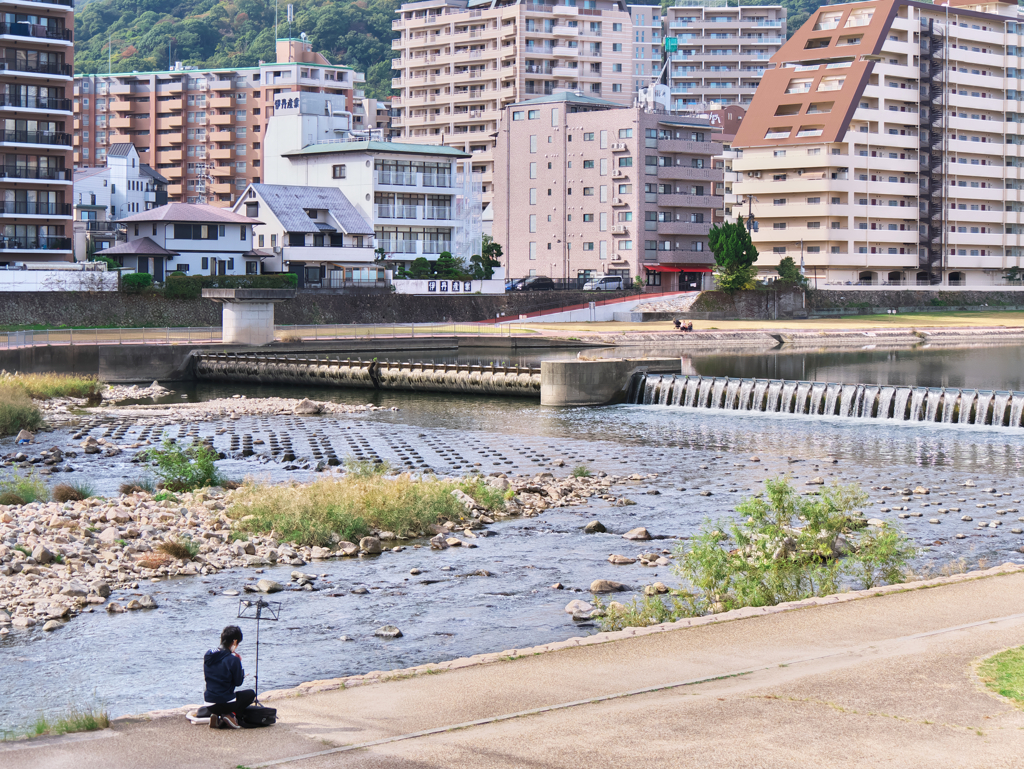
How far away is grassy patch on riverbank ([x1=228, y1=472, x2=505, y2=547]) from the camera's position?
72.0 feet

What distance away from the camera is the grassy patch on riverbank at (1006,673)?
35.3ft

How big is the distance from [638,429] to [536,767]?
32.5 m

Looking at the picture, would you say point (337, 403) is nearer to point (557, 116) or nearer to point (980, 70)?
point (557, 116)

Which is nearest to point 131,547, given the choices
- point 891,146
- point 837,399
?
point 837,399

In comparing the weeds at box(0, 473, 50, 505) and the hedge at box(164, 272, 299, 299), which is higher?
the hedge at box(164, 272, 299, 299)

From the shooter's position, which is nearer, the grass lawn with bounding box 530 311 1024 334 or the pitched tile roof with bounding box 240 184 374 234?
the grass lawn with bounding box 530 311 1024 334

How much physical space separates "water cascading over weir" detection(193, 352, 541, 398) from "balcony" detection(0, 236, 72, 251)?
27549 millimetres

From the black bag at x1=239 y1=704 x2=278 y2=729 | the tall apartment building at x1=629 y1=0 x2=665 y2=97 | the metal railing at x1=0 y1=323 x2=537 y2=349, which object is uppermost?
the tall apartment building at x1=629 y1=0 x2=665 y2=97

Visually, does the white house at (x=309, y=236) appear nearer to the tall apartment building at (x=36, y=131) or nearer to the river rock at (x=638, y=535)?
the tall apartment building at (x=36, y=131)

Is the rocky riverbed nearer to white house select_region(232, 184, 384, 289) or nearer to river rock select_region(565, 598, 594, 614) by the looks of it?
river rock select_region(565, 598, 594, 614)

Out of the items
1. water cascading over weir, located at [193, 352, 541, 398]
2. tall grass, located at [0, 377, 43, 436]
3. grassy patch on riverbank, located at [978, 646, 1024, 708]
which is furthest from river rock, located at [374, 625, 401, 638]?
water cascading over weir, located at [193, 352, 541, 398]

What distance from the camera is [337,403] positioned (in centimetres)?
5100

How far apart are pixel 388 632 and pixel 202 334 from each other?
54947 mm

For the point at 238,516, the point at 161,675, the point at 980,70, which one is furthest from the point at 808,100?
the point at 161,675
